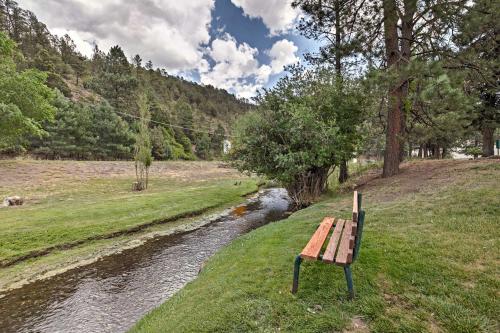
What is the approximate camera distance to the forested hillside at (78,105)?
50.9 feet

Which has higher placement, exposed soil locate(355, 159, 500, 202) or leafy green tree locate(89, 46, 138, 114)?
leafy green tree locate(89, 46, 138, 114)

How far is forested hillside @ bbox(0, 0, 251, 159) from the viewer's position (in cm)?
1552

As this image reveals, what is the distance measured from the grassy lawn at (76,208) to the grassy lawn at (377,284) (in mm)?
6921

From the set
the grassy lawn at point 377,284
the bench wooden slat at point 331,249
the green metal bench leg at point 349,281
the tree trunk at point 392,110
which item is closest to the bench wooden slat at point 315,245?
the bench wooden slat at point 331,249

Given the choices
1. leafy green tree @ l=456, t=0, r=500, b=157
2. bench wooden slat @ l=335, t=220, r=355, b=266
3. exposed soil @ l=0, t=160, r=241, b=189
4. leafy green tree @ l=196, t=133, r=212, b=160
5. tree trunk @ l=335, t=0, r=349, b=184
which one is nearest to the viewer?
bench wooden slat @ l=335, t=220, r=355, b=266

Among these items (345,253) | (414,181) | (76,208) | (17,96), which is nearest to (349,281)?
(345,253)

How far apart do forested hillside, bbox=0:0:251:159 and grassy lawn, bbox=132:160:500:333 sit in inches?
542

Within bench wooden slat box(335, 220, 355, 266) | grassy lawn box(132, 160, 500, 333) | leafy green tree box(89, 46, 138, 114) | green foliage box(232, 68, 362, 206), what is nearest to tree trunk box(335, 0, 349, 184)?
green foliage box(232, 68, 362, 206)

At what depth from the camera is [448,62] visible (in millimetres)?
9414

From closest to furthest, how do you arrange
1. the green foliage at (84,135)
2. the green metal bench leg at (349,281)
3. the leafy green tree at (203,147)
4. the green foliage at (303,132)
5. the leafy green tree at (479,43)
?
1. the green metal bench leg at (349,281)
2. the leafy green tree at (479,43)
3. the green foliage at (303,132)
4. the green foliage at (84,135)
5. the leafy green tree at (203,147)

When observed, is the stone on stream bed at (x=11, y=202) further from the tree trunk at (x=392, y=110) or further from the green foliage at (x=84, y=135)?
the green foliage at (x=84, y=135)

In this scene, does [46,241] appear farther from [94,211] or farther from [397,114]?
[397,114]

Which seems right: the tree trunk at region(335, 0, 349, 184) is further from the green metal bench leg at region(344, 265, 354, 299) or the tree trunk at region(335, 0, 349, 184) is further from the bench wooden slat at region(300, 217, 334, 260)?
the green metal bench leg at region(344, 265, 354, 299)

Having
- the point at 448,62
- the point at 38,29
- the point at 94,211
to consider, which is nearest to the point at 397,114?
the point at 448,62
